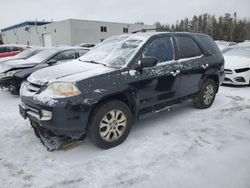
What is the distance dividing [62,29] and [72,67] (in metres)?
39.8

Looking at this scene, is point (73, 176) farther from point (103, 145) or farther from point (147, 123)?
point (147, 123)

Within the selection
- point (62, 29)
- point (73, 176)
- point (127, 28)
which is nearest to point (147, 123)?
point (73, 176)

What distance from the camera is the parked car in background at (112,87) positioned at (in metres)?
3.32

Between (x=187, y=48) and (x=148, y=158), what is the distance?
2469 mm

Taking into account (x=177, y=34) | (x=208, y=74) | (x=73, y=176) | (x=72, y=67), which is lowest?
(x=73, y=176)

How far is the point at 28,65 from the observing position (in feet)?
24.2

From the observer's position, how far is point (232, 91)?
7324 mm

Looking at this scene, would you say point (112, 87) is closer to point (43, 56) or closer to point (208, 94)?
point (208, 94)

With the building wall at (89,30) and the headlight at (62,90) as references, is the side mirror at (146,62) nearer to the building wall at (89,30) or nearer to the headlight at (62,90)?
the headlight at (62,90)

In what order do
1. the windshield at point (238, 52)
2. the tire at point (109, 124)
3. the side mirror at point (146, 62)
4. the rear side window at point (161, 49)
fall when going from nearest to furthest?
the tire at point (109, 124), the side mirror at point (146, 62), the rear side window at point (161, 49), the windshield at point (238, 52)

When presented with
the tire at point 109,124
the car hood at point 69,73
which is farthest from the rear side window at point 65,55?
the tire at point 109,124

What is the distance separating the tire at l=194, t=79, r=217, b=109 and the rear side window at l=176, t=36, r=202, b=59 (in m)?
0.73

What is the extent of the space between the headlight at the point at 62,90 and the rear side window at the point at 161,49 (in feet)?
4.56

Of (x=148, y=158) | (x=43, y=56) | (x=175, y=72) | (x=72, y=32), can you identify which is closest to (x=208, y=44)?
(x=175, y=72)
